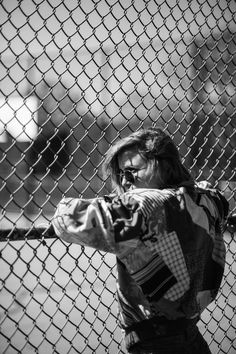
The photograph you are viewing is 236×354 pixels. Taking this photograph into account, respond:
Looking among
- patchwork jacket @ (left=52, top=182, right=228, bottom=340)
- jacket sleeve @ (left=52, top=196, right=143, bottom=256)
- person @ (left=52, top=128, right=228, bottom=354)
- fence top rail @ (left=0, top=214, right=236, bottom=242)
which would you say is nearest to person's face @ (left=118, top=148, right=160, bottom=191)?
person @ (left=52, top=128, right=228, bottom=354)

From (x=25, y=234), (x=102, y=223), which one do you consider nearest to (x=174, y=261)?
(x=102, y=223)

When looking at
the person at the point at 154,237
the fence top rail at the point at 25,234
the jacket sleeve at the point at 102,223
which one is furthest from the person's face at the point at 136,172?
the fence top rail at the point at 25,234

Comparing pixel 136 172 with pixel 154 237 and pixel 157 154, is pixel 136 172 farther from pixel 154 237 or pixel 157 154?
pixel 154 237

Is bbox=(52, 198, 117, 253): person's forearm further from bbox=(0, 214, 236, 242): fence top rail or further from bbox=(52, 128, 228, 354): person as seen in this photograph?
bbox=(0, 214, 236, 242): fence top rail

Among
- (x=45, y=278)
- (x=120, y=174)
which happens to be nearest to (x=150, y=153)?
(x=120, y=174)

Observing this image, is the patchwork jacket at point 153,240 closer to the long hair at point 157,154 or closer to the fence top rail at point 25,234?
the long hair at point 157,154

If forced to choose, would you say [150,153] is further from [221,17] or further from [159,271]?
[221,17]

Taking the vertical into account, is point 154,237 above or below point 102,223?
below

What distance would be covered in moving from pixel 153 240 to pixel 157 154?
369 mm

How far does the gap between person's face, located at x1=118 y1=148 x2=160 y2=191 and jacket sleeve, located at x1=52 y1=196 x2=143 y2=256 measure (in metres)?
0.22

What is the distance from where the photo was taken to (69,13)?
2.25m

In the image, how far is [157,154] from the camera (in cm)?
187

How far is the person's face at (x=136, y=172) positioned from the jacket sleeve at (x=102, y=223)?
0.22m

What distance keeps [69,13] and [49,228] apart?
3.35 ft
